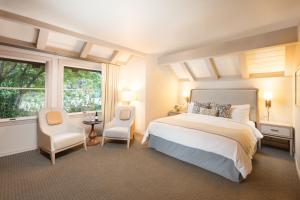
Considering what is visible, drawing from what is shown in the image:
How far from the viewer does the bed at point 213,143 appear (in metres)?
2.29

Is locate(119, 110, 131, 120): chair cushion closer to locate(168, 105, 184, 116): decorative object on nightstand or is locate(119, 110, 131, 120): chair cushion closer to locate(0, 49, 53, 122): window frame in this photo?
locate(168, 105, 184, 116): decorative object on nightstand

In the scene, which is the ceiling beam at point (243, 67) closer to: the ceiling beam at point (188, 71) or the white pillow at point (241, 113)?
the white pillow at point (241, 113)

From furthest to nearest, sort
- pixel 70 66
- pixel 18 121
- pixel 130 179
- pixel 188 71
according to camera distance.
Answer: pixel 188 71 < pixel 70 66 < pixel 18 121 < pixel 130 179

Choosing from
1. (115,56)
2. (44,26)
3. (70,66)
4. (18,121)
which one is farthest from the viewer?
(115,56)

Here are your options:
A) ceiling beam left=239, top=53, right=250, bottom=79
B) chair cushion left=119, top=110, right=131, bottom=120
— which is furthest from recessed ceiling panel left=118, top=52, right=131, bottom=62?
ceiling beam left=239, top=53, right=250, bottom=79

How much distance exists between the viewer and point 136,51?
4184mm

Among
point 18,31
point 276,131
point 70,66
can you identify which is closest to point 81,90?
point 70,66

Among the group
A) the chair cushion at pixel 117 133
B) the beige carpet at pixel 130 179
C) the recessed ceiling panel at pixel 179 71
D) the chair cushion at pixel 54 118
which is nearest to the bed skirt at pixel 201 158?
the beige carpet at pixel 130 179

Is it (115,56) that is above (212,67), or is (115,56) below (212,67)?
above

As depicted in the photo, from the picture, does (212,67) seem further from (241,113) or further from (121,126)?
(121,126)

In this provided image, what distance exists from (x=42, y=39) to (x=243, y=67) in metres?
4.47

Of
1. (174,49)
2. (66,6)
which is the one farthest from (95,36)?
(174,49)

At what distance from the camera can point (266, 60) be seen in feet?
11.7

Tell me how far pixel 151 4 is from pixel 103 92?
292cm
